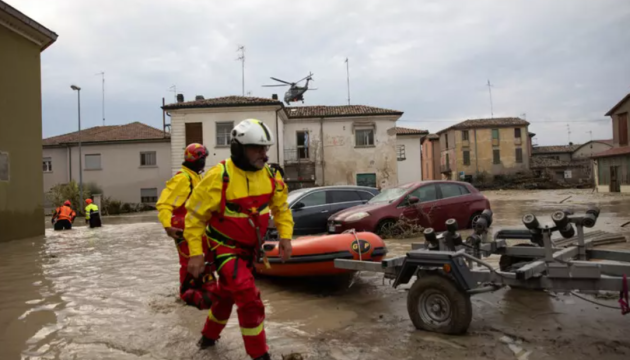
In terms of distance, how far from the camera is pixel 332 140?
34125mm

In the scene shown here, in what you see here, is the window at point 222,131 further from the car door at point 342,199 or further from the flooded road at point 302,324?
the flooded road at point 302,324

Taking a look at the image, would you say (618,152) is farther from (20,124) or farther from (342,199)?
(20,124)

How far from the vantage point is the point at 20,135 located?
1361 cm

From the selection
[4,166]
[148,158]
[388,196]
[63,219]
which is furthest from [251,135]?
[148,158]

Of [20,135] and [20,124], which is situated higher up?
[20,124]

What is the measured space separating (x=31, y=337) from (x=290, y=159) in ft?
98.7

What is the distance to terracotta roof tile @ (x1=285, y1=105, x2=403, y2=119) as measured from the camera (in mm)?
33812

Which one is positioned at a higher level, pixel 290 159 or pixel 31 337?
pixel 290 159

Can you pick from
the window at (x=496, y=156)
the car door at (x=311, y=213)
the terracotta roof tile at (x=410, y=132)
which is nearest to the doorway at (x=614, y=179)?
the terracotta roof tile at (x=410, y=132)

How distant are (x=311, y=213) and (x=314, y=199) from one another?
43 cm

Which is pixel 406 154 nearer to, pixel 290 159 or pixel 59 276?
pixel 290 159

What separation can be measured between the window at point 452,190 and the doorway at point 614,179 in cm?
2866

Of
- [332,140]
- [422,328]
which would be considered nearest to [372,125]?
[332,140]

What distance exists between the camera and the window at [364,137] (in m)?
34.2
